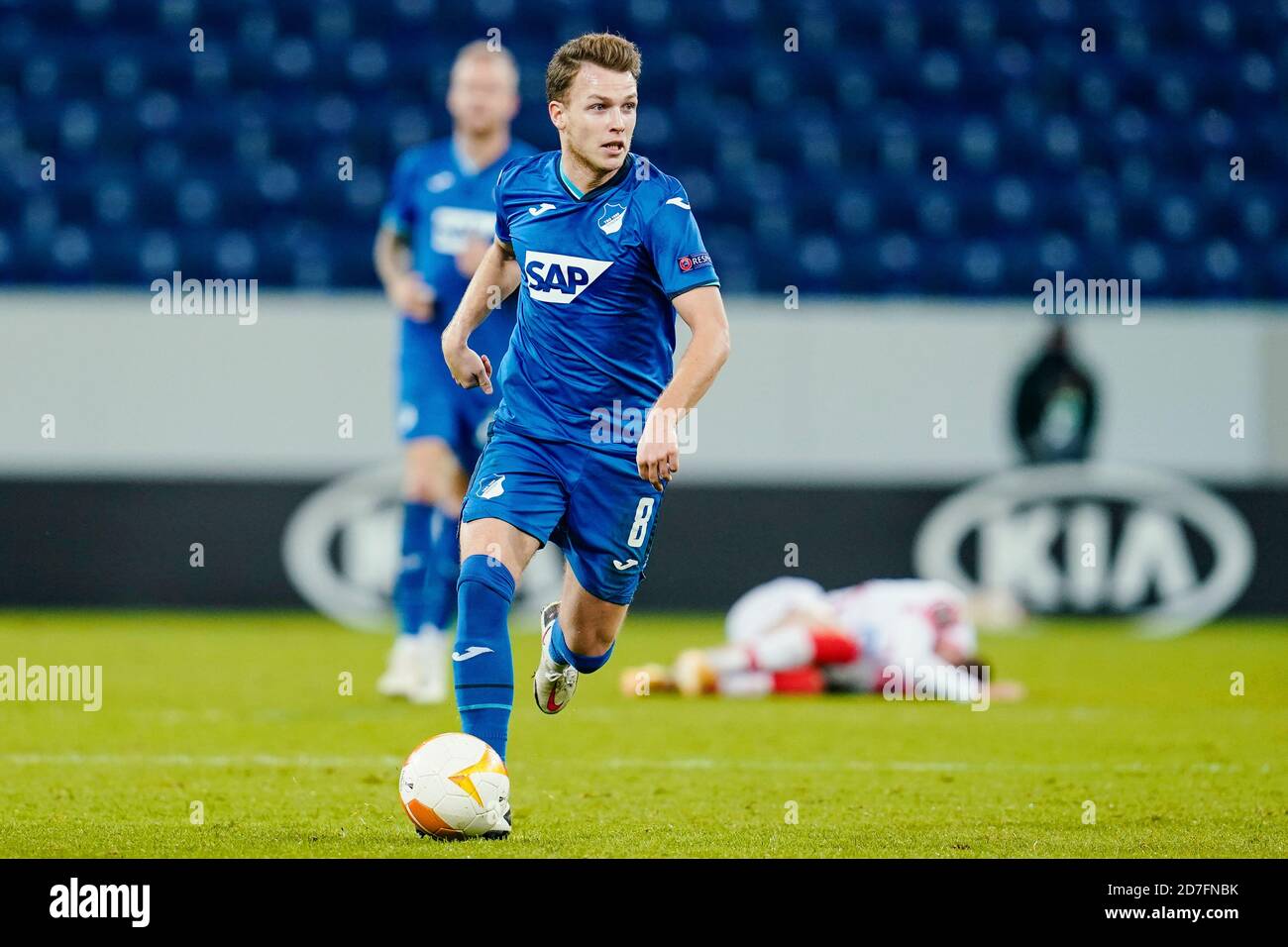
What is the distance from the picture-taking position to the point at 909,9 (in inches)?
467

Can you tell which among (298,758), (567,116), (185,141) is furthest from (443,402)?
(185,141)

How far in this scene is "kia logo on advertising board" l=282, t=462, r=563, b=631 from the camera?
9.55 m

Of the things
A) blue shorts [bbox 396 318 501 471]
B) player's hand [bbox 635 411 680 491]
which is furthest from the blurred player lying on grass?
player's hand [bbox 635 411 680 491]

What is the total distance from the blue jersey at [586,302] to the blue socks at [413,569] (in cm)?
234

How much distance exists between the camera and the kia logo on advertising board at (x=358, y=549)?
31.3 ft

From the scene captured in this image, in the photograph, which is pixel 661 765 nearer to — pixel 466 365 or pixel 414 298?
pixel 466 365

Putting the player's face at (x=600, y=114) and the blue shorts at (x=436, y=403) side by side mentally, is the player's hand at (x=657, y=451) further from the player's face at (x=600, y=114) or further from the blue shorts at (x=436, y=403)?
the blue shorts at (x=436, y=403)

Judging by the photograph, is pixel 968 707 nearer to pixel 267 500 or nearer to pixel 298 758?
pixel 298 758

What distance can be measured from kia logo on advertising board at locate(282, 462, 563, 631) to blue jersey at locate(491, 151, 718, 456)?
16.5ft

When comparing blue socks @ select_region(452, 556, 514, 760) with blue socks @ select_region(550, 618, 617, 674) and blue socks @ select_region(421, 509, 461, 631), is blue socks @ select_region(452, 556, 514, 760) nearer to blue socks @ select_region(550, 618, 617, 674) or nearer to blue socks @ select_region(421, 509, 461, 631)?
blue socks @ select_region(550, 618, 617, 674)

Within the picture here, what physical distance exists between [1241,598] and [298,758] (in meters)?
6.39
